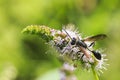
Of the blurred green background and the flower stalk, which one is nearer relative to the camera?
the flower stalk

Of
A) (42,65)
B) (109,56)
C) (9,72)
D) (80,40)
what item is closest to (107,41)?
(109,56)

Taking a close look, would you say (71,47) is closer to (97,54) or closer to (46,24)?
(97,54)

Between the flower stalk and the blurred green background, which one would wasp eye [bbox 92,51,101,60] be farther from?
the blurred green background

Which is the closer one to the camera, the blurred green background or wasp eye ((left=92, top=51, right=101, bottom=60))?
wasp eye ((left=92, top=51, right=101, bottom=60))

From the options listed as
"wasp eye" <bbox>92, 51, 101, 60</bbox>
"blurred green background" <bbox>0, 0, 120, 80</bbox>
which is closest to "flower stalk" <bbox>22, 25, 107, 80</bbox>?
"wasp eye" <bbox>92, 51, 101, 60</bbox>

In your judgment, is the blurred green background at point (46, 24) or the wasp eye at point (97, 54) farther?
the blurred green background at point (46, 24)

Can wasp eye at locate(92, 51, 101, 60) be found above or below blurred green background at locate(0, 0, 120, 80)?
below

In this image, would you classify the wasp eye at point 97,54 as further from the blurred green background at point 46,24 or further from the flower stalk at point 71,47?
the blurred green background at point 46,24

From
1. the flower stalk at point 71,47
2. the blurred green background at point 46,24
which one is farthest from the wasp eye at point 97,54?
the blurred green background at point 46,24
